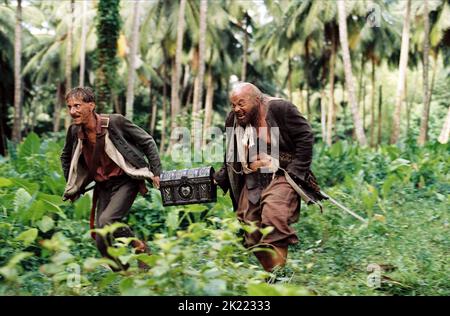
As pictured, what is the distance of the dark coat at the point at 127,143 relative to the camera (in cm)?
678

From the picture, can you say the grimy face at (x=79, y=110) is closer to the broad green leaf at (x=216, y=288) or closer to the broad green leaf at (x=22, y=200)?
the broad green leaf at (x=22, y=200)

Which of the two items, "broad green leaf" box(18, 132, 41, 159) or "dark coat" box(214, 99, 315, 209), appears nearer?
"dark coat" box(214, 99, 315, 209)

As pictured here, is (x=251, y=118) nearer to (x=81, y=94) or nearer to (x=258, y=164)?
(x=258, y=164)

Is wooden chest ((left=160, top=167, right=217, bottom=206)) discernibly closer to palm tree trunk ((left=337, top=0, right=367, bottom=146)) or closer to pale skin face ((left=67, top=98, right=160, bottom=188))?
pale skin face ((left=67, top=98, right=160, bottom=188))

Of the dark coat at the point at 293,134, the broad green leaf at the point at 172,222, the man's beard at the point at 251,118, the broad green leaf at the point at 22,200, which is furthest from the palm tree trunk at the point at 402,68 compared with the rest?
the man's beard at the point at 251,118

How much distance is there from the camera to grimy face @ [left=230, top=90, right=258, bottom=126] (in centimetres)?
641

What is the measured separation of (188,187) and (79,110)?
1198mm

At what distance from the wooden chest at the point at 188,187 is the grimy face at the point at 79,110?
0.90m

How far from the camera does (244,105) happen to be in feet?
21.1

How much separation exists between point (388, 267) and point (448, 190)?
5.73 meters

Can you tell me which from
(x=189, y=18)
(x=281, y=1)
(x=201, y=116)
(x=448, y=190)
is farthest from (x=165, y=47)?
(x=448, y=190)

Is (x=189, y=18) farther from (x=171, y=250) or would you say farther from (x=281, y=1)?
(x=171, y=250)

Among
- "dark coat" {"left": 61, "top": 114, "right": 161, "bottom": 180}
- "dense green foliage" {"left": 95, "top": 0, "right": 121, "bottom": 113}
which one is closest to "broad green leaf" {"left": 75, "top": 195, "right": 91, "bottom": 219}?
"dark coat" {"left": 61, "top": 114, "right": 161, "bottom": 180}

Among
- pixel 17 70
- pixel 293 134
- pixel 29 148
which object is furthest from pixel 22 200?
pixel 17 70
